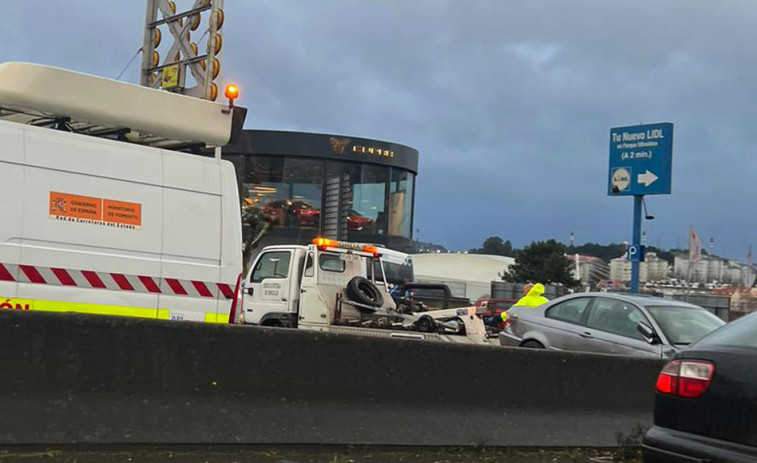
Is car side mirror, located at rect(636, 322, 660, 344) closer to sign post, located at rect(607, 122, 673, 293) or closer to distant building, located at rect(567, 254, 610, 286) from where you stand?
sign post, located at rect(607, 122, 673, 293)

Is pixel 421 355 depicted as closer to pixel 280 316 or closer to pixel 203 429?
pixel 203 429

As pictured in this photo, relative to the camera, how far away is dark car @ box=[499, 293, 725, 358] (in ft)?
27.1

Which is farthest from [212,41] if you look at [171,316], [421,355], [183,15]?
[421,355]

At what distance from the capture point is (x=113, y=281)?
6.14 m

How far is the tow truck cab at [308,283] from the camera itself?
39.4 feet

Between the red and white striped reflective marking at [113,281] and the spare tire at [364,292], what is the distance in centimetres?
519

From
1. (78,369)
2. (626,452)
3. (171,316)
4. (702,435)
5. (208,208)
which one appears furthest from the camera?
(208,208)

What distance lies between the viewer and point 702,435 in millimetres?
3734

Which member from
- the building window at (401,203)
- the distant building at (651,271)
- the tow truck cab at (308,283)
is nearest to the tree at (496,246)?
the distant building at (651,271)

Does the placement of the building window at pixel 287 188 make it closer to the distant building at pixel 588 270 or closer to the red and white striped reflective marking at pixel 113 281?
the distant building at pixel 588 270

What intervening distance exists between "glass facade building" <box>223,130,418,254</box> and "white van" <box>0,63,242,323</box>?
2729 centimetres

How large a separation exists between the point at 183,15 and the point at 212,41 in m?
1.89

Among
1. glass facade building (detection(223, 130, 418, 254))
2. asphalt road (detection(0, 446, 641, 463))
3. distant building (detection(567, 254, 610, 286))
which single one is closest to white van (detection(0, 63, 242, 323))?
asphalt road (detection(0, 446, 641, 463))

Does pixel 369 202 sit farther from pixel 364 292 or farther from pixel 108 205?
pixel 108 205
